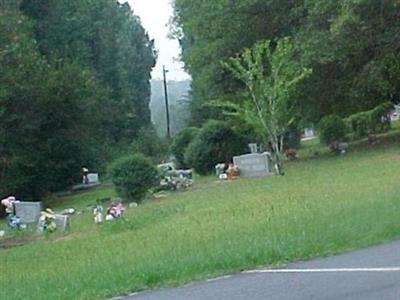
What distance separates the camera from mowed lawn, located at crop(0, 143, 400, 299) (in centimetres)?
1235

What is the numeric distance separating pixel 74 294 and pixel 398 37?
2763cm

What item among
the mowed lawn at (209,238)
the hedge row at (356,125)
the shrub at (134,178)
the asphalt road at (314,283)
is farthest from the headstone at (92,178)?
the asphalt road at (314,283)

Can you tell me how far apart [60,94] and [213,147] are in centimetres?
887

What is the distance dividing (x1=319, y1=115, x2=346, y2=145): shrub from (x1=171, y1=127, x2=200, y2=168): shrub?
19.3 feet

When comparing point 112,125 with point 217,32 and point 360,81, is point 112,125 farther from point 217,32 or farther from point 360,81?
point 360,81

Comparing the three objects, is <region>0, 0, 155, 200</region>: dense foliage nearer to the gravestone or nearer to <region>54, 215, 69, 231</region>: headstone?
the gravestone

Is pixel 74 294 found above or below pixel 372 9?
below

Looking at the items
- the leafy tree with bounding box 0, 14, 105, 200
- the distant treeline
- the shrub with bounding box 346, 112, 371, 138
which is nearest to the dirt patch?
the leafy tree with bounding box 0, 14, 105, 200

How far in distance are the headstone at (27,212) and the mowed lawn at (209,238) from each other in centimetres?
354

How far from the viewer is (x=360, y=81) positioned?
3812cm

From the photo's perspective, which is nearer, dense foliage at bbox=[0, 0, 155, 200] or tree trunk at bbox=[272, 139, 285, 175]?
tree trunk at bbox=[272, 139, 285, 175]

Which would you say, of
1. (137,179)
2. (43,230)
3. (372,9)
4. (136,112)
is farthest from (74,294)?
(136,112)

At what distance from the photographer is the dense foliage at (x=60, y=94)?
43906 millimetres

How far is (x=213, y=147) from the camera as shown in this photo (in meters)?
42.2
